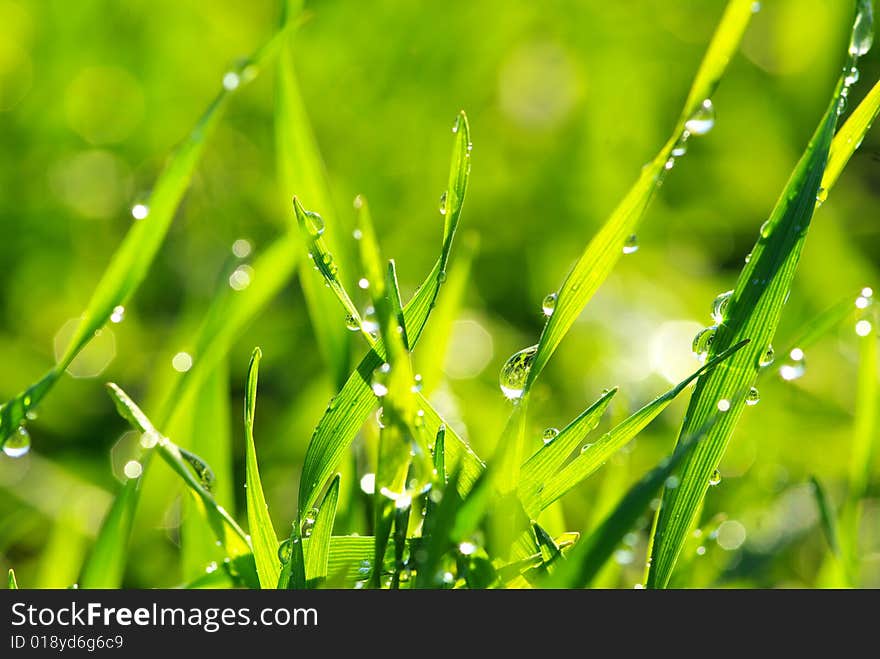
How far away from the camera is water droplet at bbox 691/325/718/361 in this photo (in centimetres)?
52

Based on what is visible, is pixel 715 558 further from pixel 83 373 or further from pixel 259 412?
pixel 83 373

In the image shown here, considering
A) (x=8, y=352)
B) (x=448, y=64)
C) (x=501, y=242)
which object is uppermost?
(x=448, y=64)

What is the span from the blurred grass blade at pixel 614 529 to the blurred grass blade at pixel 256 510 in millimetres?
169

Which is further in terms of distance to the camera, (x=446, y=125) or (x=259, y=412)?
(x=446, y=125)

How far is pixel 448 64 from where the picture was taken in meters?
1.34

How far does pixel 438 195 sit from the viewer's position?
4.02ft

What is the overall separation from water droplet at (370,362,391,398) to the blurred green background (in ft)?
1.42

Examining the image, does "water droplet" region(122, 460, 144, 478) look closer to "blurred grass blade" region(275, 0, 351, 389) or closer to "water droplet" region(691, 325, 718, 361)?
"blurred grass blade" region(275, 0, 351, 389)

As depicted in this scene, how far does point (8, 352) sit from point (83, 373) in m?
0.09

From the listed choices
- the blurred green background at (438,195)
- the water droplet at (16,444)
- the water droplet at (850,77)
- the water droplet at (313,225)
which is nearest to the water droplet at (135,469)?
the water droplet at (16,444)

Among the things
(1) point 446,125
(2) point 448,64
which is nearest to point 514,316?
(1) point 446,125

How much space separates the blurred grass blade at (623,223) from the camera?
497mm

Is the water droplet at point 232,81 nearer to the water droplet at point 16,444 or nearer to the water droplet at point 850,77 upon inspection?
the water droplet at point 16,444
